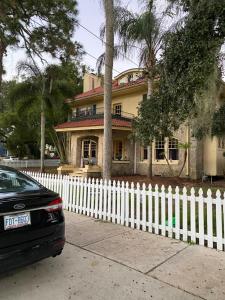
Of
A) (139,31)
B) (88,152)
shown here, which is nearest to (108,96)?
(139,31)

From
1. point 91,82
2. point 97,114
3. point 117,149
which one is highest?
point 91,82

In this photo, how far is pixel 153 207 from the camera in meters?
6.42

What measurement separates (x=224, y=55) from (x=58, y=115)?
15.5 m

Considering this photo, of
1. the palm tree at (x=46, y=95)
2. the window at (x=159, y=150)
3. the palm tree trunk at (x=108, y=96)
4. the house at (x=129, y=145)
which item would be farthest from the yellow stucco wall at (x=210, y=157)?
the palm tree at (x=46, y=95)

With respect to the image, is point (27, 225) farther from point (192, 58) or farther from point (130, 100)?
point (130, 100)

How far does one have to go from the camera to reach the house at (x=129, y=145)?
15.3 m

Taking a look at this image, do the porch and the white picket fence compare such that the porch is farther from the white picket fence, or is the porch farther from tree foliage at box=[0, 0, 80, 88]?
the white picket fence

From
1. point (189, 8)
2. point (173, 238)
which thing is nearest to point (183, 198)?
point (173, 238)

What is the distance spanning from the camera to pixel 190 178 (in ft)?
48.6

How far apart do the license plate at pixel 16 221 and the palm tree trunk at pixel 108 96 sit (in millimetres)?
5198

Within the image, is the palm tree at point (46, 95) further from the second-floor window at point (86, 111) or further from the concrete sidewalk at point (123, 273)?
the concrete sidewalk at point (123, 273)

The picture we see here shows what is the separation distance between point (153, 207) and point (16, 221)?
4.03 metres

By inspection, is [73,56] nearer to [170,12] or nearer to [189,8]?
[170,12]

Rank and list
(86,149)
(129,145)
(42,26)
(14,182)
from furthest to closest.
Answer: (86,149) → (129,145) → (42,26) → (14,182)
